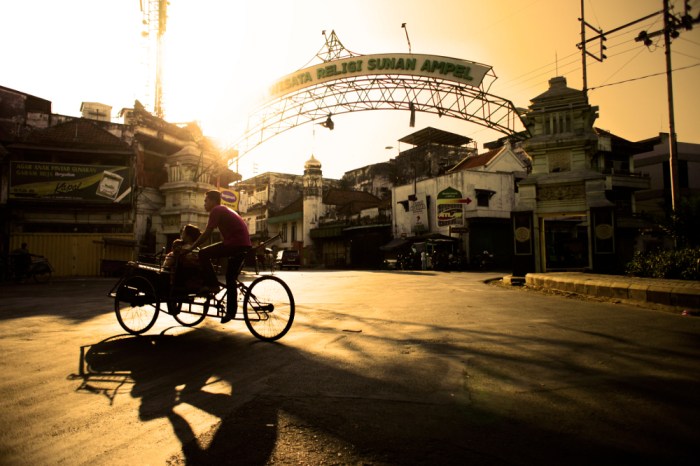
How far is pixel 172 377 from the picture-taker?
140 inches

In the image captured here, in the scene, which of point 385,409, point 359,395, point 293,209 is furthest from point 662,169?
point 385,409

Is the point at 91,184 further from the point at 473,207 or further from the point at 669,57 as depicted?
the point at 669,57

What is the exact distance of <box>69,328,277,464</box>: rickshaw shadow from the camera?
2377 millimetres

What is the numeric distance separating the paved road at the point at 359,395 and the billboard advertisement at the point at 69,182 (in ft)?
67.7

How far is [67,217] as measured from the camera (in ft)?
Result: 76.9

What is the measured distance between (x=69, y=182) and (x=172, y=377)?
24675 mm

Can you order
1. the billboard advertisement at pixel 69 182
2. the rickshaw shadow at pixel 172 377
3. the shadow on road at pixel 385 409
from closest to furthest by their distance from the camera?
1. the shadow on road at pixel 385 409
2. the rickshaw shadow at pixel 172 377
3. the billboard advertisement at pixel 69 182

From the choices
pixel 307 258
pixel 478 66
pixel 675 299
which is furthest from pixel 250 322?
pixel 307 258

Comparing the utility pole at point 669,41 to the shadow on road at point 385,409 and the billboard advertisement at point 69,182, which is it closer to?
the shadow on road at point 385,409

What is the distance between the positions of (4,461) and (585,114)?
60.7 ft

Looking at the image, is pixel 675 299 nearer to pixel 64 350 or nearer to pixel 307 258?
pixel 64 350

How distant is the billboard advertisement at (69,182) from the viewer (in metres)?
22.4

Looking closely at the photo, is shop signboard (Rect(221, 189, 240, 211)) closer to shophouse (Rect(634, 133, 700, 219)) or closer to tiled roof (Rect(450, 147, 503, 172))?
tiled roof (Rect(450, 147, 503, 172))

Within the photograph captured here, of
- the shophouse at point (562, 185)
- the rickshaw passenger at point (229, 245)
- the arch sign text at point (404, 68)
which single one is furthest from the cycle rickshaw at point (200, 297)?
the arch sign text at point (404, 68)
